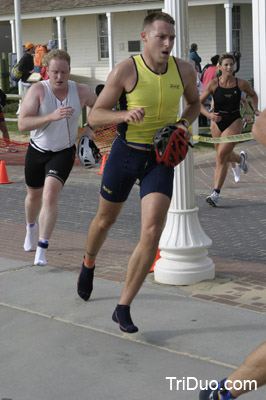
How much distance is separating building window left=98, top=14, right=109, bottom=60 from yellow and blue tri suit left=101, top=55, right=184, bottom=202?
77.7 feet

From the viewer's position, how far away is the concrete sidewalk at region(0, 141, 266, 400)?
441cm

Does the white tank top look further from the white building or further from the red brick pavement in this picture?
the white building

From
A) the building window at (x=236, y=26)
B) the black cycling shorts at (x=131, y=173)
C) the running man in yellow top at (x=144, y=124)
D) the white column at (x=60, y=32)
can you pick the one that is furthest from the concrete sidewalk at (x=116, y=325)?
the white column at (x=60, y=32)

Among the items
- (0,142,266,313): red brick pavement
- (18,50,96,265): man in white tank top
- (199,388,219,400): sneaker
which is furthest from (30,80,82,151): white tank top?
(199,388,219,400): sneaker

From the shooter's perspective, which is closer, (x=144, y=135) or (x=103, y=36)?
(x=144, y=135)

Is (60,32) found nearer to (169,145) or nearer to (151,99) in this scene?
(151,99)

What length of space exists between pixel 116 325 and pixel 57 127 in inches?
96.5

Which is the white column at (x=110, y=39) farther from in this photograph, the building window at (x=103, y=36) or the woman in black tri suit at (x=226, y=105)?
the woman in black tri suit at (x=226, y=105)

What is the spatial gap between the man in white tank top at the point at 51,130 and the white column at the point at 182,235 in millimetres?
1136

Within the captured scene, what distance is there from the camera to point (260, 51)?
15.1 m

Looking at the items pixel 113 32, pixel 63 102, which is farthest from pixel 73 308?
pixel 113 32

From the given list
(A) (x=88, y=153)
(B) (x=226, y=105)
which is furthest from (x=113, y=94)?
(B) (x=226, y=105)

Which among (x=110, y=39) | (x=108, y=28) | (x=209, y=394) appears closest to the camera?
(x=209, y=394)

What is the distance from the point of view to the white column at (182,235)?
20.7 feet
